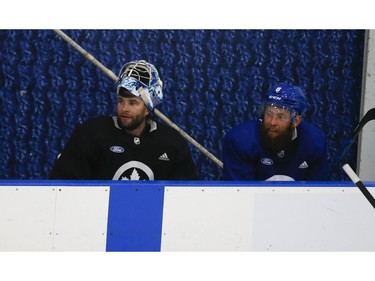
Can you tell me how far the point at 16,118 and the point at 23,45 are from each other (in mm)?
392

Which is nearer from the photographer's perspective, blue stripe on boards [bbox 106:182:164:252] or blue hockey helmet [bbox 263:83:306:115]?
blue stripe on boards [bbox 106:182:164:252]

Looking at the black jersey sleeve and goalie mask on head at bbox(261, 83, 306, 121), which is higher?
goalie mask on head at bbox(261, 83, 306, 121)

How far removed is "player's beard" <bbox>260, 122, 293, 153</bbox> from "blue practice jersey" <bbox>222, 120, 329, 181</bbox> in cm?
2

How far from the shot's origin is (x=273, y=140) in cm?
482

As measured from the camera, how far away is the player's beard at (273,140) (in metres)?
4.81

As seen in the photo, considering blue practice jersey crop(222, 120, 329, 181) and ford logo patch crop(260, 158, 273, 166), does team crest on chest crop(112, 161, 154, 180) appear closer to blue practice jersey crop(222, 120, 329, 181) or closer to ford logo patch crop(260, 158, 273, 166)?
blue practice jersey crop(222, 120, 329, 181)

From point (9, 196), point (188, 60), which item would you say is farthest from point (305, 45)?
point (9, 196)

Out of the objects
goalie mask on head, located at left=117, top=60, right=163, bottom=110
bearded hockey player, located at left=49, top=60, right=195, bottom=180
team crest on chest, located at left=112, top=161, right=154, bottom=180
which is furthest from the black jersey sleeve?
goalie mask on head, located at left=117, top=60, right=163, bottom=110

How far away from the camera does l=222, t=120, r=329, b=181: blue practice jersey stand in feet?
15.8

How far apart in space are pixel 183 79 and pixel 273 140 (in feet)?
3.69

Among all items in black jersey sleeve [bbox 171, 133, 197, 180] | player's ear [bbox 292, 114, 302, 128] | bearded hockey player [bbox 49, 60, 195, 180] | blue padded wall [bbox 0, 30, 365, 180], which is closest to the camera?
bearded hockey player [bbox 49, 60, 195, 180]

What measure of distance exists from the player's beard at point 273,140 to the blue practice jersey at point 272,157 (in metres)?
0.02

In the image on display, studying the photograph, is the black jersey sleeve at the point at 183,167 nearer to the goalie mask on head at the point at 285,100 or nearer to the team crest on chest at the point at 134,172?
the team crest on chest at the point at 134,172

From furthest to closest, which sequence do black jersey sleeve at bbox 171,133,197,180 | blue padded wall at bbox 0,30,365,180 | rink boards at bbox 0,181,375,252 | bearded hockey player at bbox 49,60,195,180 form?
blue padded wall at bbox 0,30,365,180
black jersey sleeve at bbox 171,133,197,180
bearded hockey player at bbox 49,60,195,180
rink boards at bbox 0,181,375,252
